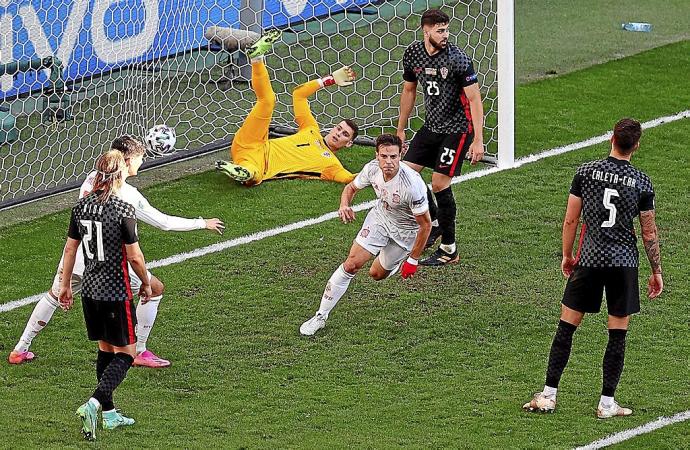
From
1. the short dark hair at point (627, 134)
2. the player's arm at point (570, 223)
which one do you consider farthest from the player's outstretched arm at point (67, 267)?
the short dark hair at point (627, 134)

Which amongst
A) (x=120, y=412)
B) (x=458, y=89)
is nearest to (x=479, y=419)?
(x=120, y=412)

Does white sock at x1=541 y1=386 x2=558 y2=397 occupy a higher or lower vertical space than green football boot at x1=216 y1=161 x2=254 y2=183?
lower

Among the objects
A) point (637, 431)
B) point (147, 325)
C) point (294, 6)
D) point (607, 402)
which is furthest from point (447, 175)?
point (294, 6)

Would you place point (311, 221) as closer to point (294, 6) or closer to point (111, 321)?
point (111, 321)

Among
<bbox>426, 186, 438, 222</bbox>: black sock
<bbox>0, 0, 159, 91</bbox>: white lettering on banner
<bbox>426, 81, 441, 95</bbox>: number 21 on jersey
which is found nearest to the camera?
<bbox>426, 186, 438, 222</bbox>: black sock

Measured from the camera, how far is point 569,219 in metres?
7.67

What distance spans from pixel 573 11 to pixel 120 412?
37.2 feet

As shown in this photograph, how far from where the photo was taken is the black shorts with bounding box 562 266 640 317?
7703 mm

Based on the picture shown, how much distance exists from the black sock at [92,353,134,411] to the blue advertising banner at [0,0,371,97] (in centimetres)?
538

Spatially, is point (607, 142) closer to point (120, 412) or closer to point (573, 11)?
point (573, 11)

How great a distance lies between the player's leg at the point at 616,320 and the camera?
303 inches

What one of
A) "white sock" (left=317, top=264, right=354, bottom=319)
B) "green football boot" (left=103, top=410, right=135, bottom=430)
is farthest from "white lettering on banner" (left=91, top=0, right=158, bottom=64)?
"green football boot" (left=103, top=410, right=135, bottom=430)

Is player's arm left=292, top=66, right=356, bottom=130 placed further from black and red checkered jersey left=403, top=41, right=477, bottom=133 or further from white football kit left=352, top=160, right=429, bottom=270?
white football kit left=352, top=160, right=429, bottom=270

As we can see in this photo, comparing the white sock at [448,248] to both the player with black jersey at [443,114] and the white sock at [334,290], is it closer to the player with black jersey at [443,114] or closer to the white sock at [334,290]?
the player with black jersey at [443,114]
